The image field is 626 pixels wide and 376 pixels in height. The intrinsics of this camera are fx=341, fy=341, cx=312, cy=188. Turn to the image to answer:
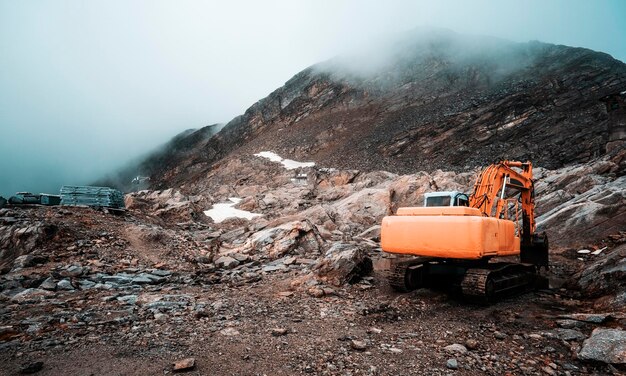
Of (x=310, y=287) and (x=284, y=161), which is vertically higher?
(x=284, y=161)

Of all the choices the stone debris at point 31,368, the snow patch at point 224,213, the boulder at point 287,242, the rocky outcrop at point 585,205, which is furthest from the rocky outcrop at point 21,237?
the rocky outcrop at point 585,205

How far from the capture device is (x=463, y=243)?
277 inches

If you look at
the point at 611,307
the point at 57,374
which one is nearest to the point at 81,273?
the point at 57,374

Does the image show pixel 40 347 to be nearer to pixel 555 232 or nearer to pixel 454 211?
pixel 454 211

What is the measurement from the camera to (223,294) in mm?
8812

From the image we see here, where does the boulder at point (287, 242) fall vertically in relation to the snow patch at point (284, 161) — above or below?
below

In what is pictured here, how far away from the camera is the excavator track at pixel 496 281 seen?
7.18 m

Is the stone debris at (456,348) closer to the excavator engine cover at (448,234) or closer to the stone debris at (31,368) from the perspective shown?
the excavator engine cover at (448,234)

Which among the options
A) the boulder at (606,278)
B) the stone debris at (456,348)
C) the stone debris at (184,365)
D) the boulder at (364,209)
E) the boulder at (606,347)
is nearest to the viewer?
the stone debris at (184,365)

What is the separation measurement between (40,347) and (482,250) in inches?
311

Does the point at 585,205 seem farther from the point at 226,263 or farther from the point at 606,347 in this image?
the point at 226,263

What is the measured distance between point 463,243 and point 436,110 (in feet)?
131

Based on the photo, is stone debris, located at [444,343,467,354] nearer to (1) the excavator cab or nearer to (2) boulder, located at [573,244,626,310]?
(2) boulder, located at [573,244,626,310]

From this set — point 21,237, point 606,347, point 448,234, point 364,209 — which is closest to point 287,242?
point 448,234
